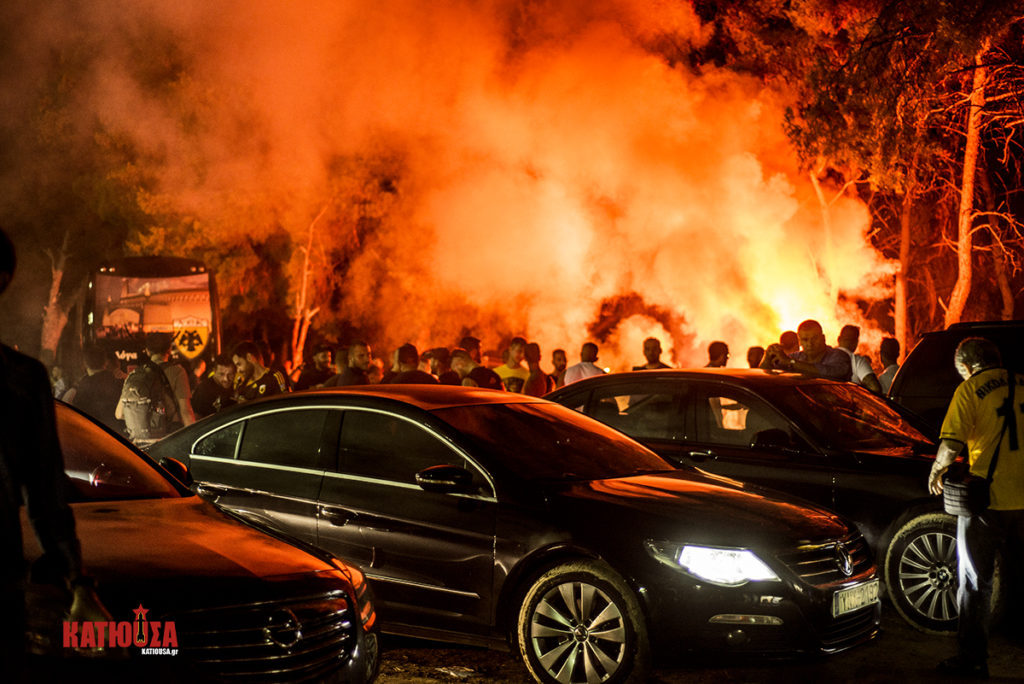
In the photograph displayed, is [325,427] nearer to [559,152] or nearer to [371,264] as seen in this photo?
[559,152]

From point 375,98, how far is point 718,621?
18.0 meters

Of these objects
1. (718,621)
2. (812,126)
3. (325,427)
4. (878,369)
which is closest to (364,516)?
(325,427)

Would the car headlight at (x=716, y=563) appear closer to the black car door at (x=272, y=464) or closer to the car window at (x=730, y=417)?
the black car door at (x=272, y=464)

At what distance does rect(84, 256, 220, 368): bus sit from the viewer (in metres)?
22.8

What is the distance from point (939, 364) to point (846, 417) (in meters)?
1.54

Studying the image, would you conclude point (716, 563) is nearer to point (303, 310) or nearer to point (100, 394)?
point (100, 394)

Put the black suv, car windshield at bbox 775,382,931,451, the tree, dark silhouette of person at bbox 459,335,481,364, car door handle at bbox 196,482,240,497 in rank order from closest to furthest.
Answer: car door handle at bbox 196,482,240,497, car windshield at bbox 775,382,931,451, the black suv, dark silhouette of person at bbox 459,335,481,364, the tree

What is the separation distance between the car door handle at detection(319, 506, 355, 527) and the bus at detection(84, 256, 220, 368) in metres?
17.9

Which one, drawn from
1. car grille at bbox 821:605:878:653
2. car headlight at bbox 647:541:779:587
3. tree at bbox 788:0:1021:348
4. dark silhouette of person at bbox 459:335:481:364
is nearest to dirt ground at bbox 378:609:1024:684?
car grille at bbox 821:605:878:653

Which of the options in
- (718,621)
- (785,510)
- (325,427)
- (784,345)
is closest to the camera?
(718,621)

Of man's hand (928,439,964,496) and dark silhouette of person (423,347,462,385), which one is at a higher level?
dark silhouette of person (423,347,462,385)

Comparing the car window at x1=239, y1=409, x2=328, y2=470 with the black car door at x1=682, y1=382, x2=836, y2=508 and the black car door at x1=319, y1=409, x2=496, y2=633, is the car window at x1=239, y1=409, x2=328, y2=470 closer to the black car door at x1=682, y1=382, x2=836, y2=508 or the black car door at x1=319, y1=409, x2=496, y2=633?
the black car door at x1=319, y1=409, x2=496, y2=633

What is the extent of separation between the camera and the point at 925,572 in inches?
253

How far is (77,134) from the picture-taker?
28.8 metres
